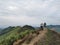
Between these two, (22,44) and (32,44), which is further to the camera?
(22,44)

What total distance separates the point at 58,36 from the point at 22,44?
11.4 meters

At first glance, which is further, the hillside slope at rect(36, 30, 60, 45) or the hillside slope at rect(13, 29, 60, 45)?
the hillside slope at rect(36, 30, 60, 45)

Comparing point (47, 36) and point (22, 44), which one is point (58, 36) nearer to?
point (47, 36)

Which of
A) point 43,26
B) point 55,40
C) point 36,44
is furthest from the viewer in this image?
point 43,26

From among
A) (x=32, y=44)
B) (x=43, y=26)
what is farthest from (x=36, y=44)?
(x=43, y=26)

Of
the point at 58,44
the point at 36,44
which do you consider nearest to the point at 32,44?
the point at 36,44

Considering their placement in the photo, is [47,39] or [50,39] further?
[50,39]

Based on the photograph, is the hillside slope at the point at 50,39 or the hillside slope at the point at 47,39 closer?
the hillside slope at the point at 47,39

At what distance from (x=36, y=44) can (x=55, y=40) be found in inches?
286

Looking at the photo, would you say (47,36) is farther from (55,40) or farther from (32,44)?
(32,44)

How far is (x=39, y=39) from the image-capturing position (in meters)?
48.2

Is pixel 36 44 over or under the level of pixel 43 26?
under

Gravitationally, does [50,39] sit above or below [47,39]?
below

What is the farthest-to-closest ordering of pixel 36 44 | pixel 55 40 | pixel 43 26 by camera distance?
pixel 43 26 → pixel 55 40 → pixel 36 44
